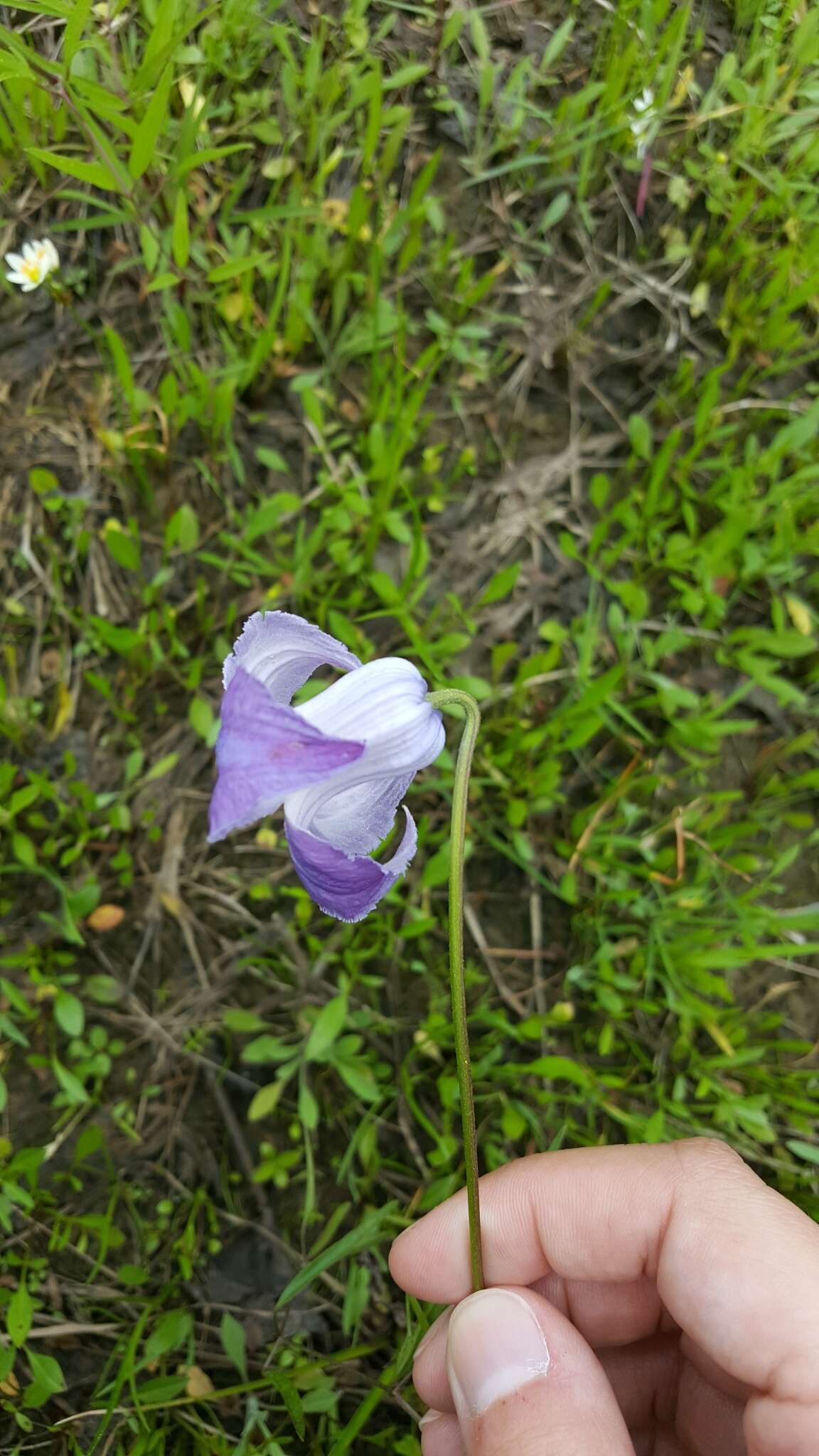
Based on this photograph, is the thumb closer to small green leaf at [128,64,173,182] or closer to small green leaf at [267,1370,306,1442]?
small green leaf at [267,1370,306,1442]

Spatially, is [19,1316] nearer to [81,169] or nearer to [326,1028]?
[326,1028]

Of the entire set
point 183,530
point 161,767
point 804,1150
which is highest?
point 183,530

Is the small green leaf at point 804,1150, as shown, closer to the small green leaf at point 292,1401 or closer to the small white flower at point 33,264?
the small green leaf at point 292,1401

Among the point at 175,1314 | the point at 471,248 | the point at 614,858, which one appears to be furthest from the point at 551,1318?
the point at 471,248

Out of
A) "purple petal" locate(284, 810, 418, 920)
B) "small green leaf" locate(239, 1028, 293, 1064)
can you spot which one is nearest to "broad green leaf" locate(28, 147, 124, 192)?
"purple petal" locate(284, 810, 418, 920)

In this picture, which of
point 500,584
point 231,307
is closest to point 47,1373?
point 500,584
